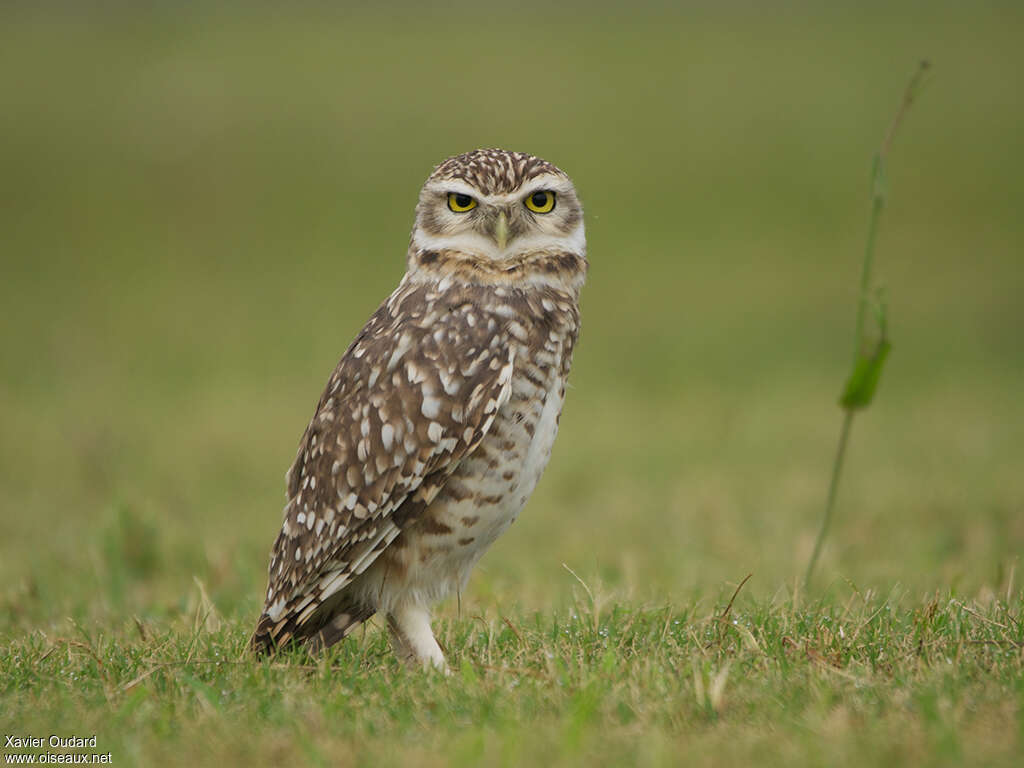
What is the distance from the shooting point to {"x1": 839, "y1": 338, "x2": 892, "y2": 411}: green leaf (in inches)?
187

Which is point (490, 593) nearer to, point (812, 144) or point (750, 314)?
point (750, 314)

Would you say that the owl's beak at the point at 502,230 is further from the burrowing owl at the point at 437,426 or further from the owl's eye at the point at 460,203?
the owl's eye at the point at 460,203

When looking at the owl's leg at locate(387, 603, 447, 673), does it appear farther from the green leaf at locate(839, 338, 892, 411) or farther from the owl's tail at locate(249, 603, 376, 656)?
the green leaf at locate(839, 338, 892, 411)

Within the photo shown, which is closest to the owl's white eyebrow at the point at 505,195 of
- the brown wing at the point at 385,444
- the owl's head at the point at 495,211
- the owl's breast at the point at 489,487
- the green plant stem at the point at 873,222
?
the owl's head at the point at 495,211

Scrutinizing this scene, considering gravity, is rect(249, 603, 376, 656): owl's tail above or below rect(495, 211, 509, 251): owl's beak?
below

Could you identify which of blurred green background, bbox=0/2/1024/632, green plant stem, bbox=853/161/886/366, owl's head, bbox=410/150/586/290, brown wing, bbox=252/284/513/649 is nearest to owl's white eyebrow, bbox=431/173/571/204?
owl's head, bbox=410/150/586/290

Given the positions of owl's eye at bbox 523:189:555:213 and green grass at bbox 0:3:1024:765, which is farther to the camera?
owl's eye at bbox 523:189:555:213

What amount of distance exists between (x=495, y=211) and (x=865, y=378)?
169 centimetres

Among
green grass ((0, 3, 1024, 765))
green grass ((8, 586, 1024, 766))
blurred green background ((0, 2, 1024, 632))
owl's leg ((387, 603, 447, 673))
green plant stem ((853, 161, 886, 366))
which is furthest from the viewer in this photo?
blurred green background ((0, 2, 1024, 632))

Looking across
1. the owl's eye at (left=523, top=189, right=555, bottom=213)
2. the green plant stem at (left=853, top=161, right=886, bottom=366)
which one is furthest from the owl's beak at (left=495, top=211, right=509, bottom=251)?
the green plant stem at (left=853, top=161, right=886, bottom=366)

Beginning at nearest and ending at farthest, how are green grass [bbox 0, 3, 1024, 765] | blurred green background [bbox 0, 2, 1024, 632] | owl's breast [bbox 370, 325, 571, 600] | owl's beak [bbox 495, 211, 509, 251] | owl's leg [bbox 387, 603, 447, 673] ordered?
green grass [bbox 0, 3, 1024, 765] < owl's leg [bbox 387, 603, 447, 673] < owl's breast [bbox 370, 325, 571, 600] < owl's beak [bbox 495, 211, 509, 251] < blurred green background [bbox 0, 2, 1024, 632]

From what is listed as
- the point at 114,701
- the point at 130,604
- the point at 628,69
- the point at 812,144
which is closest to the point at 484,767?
the point at 114,701

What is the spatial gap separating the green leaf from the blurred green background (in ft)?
3.34

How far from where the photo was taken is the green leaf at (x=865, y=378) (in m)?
4.76
